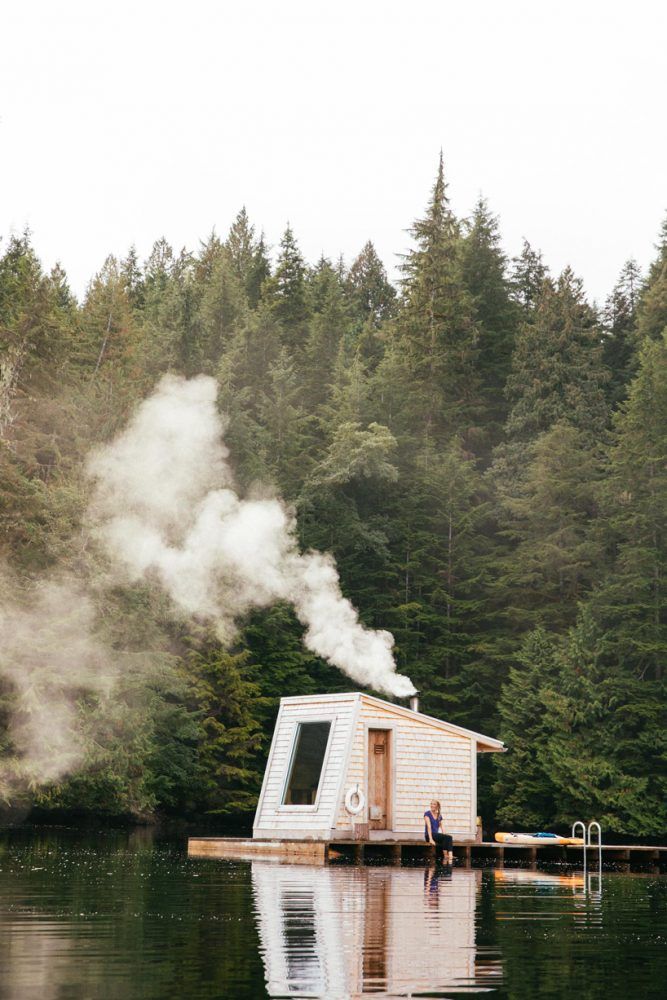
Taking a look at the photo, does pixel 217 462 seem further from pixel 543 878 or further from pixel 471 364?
pixel 543 878

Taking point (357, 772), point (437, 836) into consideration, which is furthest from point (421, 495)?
point (437, 836)

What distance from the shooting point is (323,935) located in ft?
31.2

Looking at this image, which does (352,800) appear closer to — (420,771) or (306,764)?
(306,764)

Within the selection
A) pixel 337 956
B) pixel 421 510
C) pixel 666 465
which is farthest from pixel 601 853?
pixel 421 510

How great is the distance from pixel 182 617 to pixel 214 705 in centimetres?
374

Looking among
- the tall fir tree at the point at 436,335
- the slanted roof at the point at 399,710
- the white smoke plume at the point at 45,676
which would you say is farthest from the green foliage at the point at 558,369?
the slanted roof at the point at 399,710

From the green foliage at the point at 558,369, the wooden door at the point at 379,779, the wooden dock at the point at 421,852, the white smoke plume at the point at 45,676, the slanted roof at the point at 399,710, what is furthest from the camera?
the green foliage at the point at 558,369

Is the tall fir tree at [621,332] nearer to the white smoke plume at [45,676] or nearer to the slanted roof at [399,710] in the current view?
the white smoke plume at [45,676]

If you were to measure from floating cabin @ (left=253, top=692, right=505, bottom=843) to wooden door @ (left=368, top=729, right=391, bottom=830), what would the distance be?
0.7 inches

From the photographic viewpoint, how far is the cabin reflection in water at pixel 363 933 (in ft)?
24.2

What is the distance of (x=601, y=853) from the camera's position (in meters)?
21.2

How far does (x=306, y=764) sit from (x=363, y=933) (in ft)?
42.7

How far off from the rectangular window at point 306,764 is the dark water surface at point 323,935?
493cm

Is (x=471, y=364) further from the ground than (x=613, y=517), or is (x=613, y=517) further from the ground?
(x=471, y=364)
